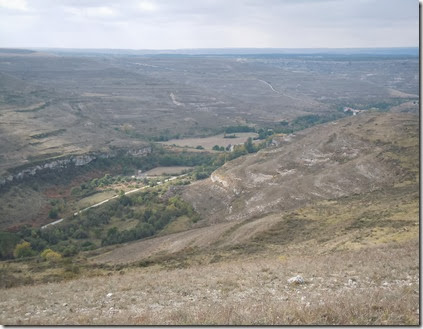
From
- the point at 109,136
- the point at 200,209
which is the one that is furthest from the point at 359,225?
the point at 109,136

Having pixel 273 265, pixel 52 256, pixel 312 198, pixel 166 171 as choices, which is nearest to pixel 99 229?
pixel 52 256

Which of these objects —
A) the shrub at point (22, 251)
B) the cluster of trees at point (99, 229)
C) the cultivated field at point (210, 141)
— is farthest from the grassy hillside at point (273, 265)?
the cultivated field at point (210, 141)

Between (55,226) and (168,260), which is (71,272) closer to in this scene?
(168,260)

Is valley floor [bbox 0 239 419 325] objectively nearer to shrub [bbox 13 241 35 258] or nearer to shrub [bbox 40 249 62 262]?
shrub [bbox 40 249 62 262]

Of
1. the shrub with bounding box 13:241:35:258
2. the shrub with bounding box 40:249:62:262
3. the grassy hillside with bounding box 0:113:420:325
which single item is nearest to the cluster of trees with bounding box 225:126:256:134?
the grassy hillside with bounding box 0:113:420:325

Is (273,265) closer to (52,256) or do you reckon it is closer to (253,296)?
(253,296)

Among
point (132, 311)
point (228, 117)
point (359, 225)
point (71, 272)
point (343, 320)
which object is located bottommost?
point (228, 117)
